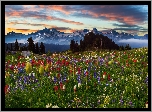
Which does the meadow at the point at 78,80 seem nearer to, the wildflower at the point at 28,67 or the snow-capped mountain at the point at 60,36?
the wildflower at the point at 28,67

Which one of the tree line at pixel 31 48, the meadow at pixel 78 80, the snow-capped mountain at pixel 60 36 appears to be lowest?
the meadow at pixel 78 80

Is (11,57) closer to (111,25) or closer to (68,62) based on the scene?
(68,62)

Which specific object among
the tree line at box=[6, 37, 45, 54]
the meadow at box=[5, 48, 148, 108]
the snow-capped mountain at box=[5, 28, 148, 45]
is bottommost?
the meadow at box=[5, 48, 148, 108]

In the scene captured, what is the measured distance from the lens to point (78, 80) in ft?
33.4

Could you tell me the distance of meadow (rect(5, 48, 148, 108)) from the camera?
9625 millimetres

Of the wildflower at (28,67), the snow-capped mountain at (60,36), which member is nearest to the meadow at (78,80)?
the wildflower at (28,67)

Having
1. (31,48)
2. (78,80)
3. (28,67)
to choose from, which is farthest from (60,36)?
(78,80)

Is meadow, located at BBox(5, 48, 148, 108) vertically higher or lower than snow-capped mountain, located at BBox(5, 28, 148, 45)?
lower

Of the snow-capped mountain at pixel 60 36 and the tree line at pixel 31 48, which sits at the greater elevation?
the snow-capped mountain at pixel 60 36

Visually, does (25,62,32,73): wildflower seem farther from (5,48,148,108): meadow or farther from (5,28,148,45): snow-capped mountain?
(5,28,148,45): snow-capped mountain

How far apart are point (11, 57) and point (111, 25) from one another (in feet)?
6.09

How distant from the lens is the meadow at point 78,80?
9625 millimetres

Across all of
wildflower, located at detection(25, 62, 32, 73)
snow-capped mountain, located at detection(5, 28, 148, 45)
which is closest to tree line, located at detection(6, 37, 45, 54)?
snow-capped mountain, located at detection(5, 28, 148, 45)

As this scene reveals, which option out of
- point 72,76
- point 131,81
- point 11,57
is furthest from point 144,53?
point 11,57
